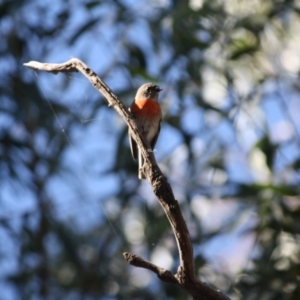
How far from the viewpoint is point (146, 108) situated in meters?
3.06

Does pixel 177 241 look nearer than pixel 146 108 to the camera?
Yes

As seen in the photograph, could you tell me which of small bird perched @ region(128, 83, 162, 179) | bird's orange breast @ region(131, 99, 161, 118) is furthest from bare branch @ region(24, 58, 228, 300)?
bird's orange breast @ region(131, 99, 161, 118)

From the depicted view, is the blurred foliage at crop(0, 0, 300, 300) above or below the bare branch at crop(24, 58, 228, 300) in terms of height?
above

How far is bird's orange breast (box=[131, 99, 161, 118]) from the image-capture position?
302cm

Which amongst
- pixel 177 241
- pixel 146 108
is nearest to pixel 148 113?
pixel 146 108

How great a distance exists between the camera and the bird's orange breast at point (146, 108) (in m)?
3.02

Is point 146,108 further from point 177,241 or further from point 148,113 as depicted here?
point 177,241

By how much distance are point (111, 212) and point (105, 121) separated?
1.64 feet

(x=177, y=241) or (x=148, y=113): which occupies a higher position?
(x=148, y=113)

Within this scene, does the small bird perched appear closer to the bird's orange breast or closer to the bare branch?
the bird's orange breast

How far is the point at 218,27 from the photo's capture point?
403cm

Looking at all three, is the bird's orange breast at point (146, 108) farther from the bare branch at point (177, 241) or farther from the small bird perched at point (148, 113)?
the bare branch at point (177, 241)

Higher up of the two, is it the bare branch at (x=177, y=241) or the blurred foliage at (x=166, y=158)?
the blurred foliage at (x=166, y=158)

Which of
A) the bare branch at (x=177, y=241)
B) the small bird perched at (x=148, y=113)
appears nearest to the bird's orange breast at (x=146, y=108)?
the small bird perched at (x=148, y=113)
